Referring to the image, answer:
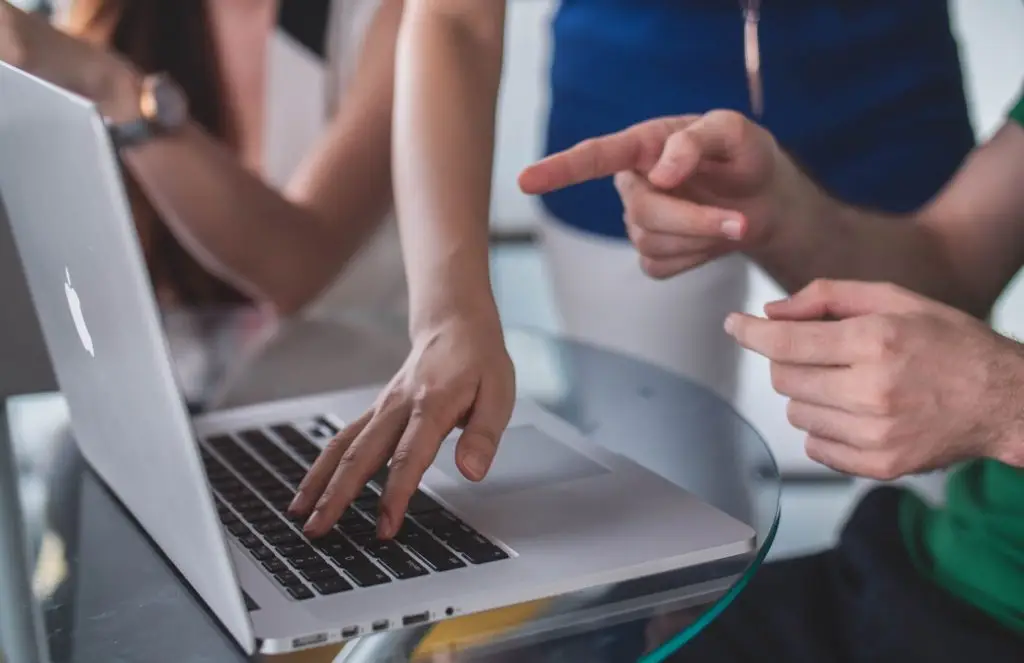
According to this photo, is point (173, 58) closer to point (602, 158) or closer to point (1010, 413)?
point (602, 158)

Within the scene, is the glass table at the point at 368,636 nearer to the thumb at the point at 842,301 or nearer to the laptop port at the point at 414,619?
the laptop port at the point at 414,619

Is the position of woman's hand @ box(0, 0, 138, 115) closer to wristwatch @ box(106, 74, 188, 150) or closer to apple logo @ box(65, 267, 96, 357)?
wristwatch @ box(106, 74, 188, 150)

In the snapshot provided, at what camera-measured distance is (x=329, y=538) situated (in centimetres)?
79

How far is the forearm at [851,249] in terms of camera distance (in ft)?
3.75

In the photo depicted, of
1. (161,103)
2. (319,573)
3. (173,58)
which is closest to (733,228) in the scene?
(319,573)

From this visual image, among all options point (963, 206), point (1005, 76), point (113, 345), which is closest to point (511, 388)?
point (113, 345)

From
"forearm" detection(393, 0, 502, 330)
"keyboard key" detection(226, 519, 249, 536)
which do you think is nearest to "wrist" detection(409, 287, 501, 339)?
"forearm" detection(393, 0, 502, 330)

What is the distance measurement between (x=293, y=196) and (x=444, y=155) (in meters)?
0.47

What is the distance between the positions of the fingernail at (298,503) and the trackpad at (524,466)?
0.34 feet

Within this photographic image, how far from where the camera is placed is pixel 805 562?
106 centimetres

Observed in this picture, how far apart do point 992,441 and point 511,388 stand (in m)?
A: 0.35

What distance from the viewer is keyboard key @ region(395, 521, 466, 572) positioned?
748 millimetres

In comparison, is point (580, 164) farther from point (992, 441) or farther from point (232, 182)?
point (232, 182)

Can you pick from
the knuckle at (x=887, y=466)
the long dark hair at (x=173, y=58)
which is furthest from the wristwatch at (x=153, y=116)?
the knuckle at (x=887, y=466)
